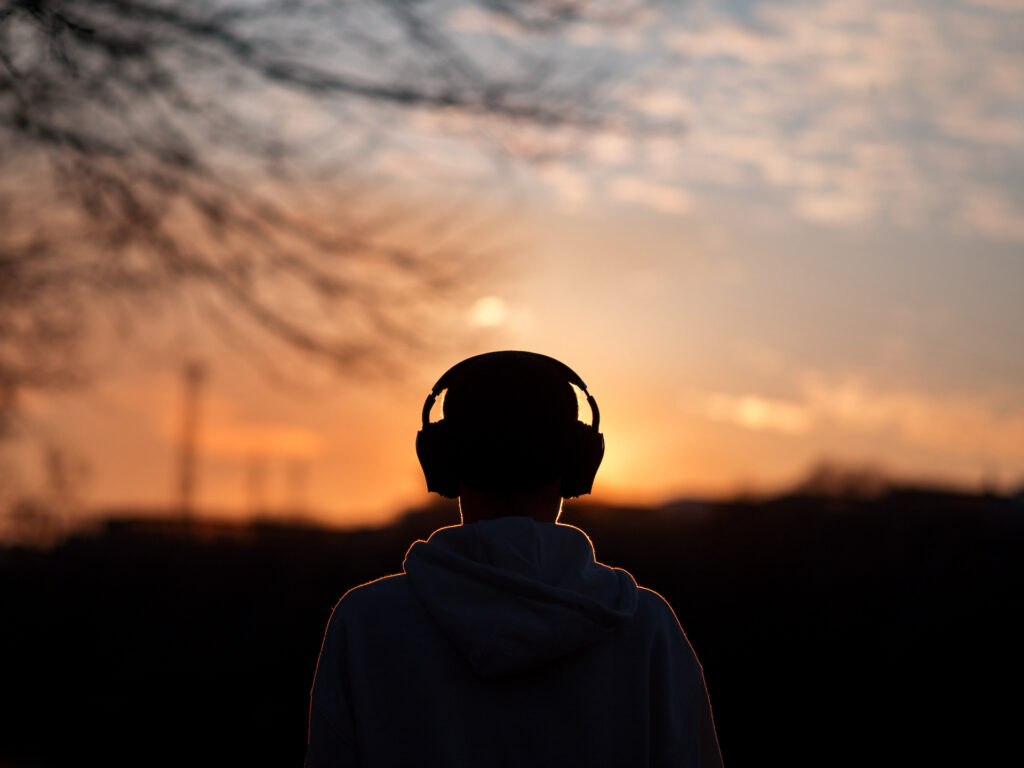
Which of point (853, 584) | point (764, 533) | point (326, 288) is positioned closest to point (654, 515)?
point (764, 533)

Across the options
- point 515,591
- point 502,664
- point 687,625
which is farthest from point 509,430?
point 687,625

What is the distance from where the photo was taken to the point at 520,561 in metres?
1.72

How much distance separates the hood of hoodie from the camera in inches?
64.9

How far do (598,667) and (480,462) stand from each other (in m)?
0.38

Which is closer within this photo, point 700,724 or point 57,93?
point 700,724

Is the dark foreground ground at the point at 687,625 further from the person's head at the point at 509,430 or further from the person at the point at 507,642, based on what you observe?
the person's head at the point at 509,430

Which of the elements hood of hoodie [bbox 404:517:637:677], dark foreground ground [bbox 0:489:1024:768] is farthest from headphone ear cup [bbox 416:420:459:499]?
dark foreground ground [bbox 0:489:1024:768]

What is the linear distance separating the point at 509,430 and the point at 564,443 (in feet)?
0.34

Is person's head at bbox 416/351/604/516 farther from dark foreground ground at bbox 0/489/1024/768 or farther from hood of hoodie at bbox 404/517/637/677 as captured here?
dark foreground ground at bbox 0/489/1024/768

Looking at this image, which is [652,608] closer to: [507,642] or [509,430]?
[507,642]

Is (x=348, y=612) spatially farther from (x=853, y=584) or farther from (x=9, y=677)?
(x=9, y=677)

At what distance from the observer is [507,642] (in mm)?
1641

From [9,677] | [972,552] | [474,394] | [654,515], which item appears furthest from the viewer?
[9,677]

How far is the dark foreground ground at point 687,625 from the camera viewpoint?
695cm
